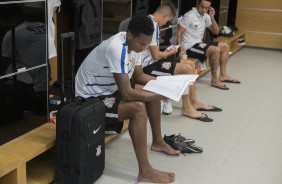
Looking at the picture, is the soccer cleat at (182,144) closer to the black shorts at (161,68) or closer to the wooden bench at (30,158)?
the black shorts at (161,68)

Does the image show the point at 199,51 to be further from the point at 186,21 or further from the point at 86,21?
the point at 86,21

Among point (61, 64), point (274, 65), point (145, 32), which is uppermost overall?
point (145, 32)

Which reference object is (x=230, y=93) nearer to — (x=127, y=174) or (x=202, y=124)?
(x=202, y=124)

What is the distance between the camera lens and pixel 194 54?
500 centimetres

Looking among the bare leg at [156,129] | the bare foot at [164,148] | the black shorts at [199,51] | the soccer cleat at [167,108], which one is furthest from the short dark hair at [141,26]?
the black shorts at [199,51]

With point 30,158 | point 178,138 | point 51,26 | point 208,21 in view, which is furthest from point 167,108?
point 30,158

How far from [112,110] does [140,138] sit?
0.94 feet

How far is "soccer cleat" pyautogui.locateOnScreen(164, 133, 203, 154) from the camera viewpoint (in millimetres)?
3125

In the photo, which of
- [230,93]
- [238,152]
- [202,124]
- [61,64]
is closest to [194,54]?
[230,93]

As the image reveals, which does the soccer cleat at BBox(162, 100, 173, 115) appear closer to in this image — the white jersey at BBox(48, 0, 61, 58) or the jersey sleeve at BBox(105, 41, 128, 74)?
the white jersey at BBox(48, 0, 61, 58)

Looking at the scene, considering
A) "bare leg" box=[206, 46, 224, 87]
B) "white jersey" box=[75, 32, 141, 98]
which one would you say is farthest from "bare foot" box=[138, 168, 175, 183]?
"bare leg" box=[206, 46, 224, 87]

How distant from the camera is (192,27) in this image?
5016 millimetres

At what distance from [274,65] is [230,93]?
6.55 ft

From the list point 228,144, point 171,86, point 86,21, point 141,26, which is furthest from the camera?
point 86,21
